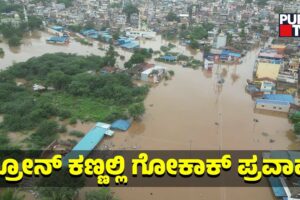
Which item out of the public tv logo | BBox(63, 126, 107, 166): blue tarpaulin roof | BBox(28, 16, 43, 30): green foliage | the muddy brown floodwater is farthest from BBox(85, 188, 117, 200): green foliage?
BBox(28, 16, 43, 30): green foliage

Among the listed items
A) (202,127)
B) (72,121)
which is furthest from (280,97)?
(72,121)

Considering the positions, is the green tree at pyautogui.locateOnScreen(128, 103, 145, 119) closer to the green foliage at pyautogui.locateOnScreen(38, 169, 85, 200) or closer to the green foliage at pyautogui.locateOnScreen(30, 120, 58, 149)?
the green foliage at pyautogui.locateOnScreen(30, 120, 58, 149)

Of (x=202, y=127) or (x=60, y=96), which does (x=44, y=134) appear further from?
(x=202, y=127)

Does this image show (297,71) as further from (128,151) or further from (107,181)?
(107,181)

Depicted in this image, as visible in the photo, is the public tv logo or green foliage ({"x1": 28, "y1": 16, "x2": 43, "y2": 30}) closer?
the public tv logo

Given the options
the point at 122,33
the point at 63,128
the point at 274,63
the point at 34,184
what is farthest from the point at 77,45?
the point at 34,184

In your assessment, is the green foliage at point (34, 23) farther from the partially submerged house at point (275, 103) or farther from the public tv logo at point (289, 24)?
the partially submerged house at point (275, 103)
